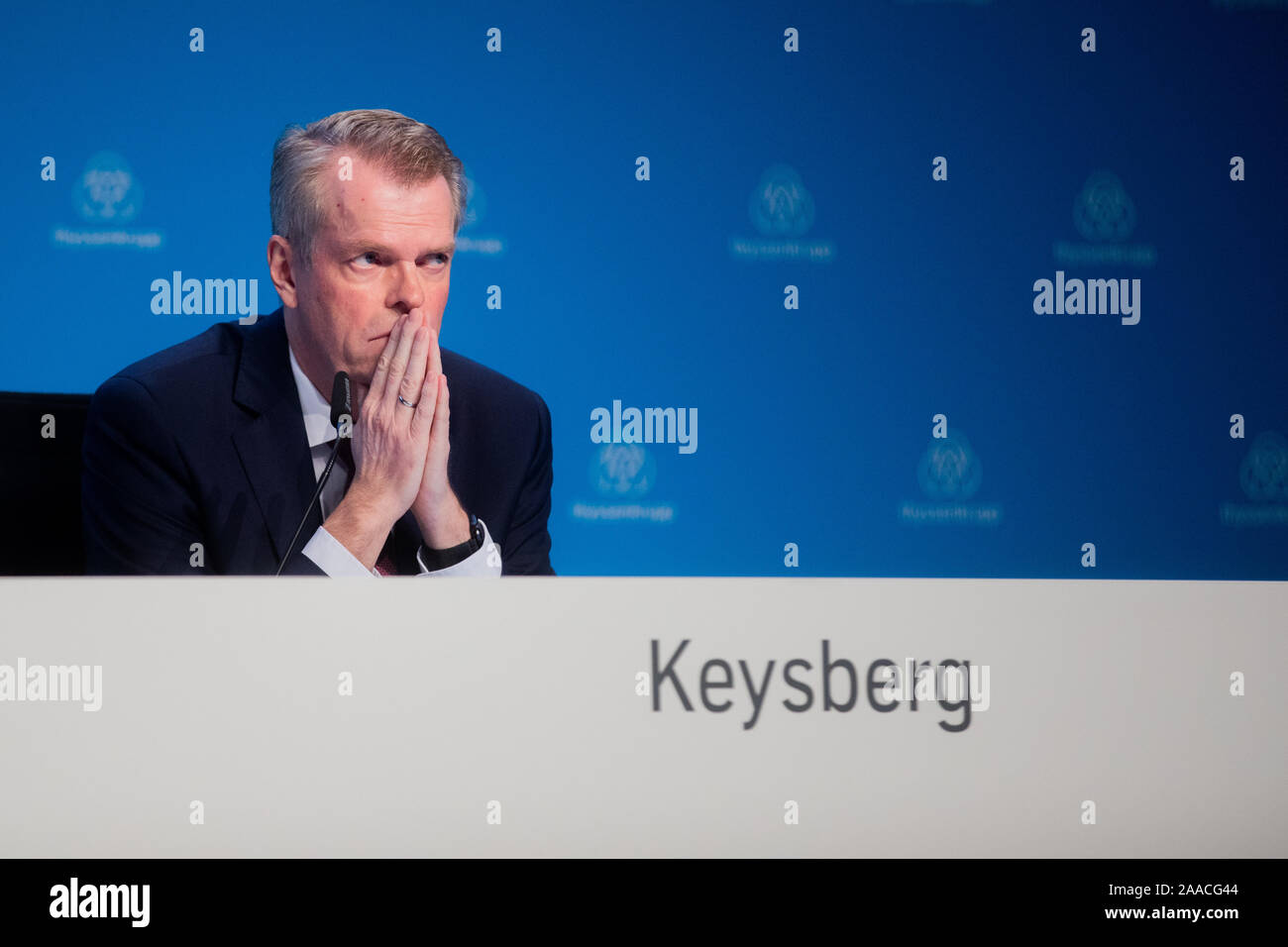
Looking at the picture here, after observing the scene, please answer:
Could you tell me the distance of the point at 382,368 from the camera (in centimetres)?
240

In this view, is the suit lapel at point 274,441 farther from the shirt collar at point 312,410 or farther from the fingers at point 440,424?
the fingers at point 440,424

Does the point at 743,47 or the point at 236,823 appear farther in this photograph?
the point at 743,47

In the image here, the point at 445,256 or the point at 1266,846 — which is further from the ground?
the point at 445,256

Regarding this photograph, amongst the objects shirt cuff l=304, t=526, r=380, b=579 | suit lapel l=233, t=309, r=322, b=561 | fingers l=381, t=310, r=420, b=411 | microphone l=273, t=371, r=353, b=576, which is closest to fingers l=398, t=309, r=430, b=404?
fingers l=381, t=310, r=420, b=411

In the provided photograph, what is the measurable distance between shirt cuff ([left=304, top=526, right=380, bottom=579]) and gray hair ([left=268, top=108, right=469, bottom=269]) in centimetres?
60

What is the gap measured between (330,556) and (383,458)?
25 centimetres

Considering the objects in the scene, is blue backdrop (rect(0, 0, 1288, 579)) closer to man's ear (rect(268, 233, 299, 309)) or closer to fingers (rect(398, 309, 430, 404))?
fingers (rect(398, 309, 430, 404))

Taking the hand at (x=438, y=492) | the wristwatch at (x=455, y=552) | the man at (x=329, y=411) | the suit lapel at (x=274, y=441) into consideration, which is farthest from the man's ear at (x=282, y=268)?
the wristwatch at (x=455, y=552)

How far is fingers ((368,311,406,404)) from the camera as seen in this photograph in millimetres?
2391

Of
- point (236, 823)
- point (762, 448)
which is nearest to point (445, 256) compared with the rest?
point (762, 448)
